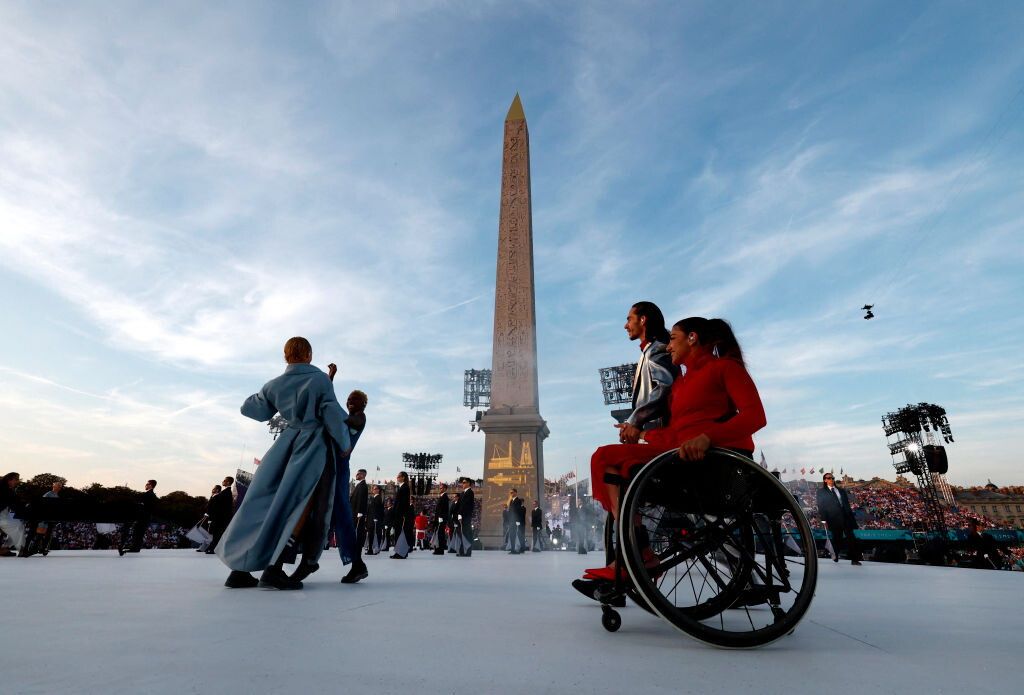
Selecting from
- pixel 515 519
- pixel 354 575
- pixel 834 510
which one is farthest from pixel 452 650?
pixel 515 519

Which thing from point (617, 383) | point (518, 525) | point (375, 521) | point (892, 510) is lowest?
point (518, 525)

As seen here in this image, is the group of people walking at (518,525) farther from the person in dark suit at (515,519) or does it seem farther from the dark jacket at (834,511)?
the dark jacket at (834,511)

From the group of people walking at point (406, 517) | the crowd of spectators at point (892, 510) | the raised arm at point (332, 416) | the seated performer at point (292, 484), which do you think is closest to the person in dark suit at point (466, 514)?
the group of people walking at point (406, 517)

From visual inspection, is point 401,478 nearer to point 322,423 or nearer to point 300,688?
point 322,423

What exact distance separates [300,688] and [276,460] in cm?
286

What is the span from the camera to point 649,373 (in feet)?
8.84

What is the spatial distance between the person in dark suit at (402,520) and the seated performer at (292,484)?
237 inches

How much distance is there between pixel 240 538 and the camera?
11.6 ft

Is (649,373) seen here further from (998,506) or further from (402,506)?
(998,506)

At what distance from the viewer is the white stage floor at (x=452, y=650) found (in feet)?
4.03

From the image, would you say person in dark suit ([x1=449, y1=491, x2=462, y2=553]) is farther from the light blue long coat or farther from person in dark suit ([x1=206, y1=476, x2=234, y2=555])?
the light blue long coat

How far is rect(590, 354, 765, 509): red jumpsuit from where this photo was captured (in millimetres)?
2043

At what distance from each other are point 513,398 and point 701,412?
1552 centimetres

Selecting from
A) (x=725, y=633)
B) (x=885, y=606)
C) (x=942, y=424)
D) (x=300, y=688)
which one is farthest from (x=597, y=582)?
(x=942, y=424)
